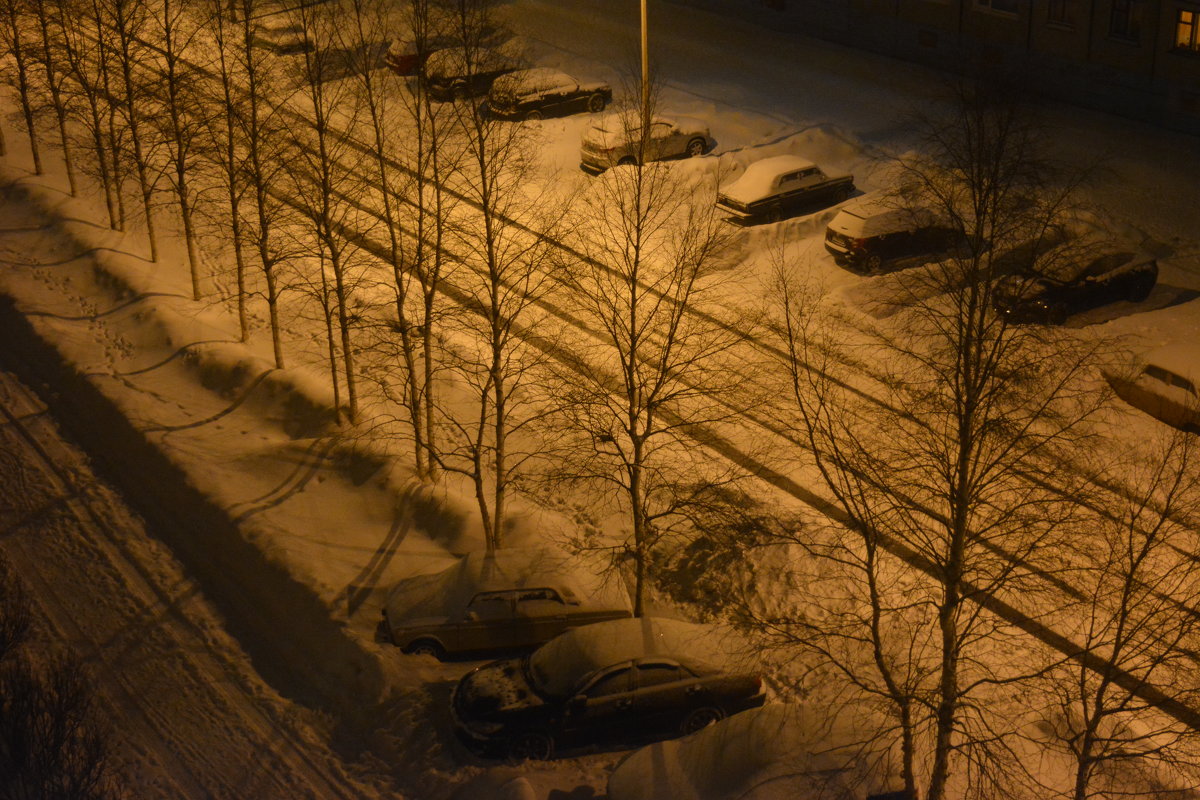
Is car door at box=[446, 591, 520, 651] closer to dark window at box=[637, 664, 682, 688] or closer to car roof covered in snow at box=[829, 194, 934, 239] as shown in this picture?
dark window at box=[637, 664, 682, 688]

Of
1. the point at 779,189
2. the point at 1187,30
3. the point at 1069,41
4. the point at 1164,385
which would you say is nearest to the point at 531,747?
the point at 1164,385

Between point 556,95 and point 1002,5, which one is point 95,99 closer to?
point 556,95

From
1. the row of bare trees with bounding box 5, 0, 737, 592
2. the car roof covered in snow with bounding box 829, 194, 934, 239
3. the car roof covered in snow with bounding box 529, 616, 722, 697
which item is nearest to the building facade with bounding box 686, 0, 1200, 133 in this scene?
the car roof covered in snow with bounding box 829, 194, 934, 239

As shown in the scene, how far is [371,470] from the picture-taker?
2195 cm

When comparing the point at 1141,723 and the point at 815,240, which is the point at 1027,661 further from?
the point at 815,240

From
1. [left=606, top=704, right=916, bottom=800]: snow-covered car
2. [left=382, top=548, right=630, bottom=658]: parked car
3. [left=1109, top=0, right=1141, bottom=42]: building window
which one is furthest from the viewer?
[left=1109, top=0, right=1141, bottom=42]: building window

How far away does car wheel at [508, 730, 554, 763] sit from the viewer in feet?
52.1

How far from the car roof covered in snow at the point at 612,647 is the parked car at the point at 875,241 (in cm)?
1289

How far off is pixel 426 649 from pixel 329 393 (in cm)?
807

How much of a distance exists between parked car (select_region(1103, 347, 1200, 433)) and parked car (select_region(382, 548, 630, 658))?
34.4ft

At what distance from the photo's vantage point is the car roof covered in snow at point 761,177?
29.4 m

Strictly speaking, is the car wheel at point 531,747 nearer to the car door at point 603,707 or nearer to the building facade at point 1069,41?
the car door at point 603,707

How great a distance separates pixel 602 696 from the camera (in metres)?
15.8

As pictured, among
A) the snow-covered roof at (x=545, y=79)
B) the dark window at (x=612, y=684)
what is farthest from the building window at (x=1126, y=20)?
the dark window at (x=612, y=684)
